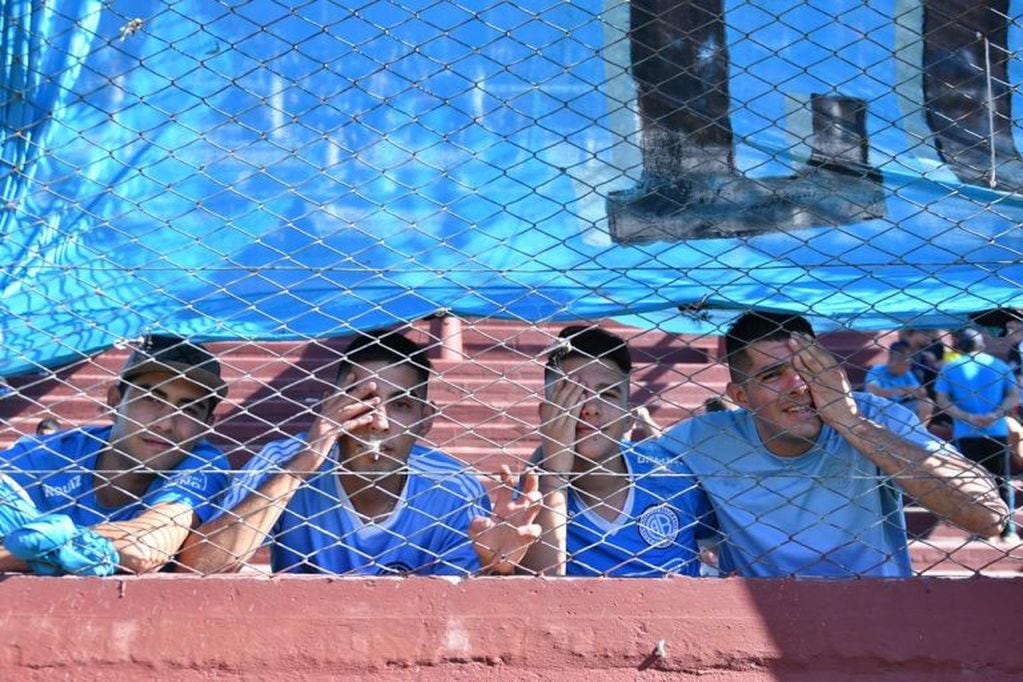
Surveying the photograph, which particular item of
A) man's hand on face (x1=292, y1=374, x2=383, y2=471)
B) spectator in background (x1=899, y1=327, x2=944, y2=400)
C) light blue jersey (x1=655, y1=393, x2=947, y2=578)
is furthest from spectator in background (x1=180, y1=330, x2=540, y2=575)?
spectator in background (x1=899, y1=327, x2=944, y2=400)

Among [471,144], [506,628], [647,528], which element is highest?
[471,144]

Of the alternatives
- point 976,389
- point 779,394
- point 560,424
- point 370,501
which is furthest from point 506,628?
point 976,389

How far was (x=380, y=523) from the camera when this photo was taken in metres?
2.86

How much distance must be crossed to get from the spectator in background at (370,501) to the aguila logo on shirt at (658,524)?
0.40 m

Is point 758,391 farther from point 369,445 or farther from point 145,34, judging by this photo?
point 145,34

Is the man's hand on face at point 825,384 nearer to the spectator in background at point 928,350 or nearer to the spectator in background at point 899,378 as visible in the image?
the spectator in background at point 928,350

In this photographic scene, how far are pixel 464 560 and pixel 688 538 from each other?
1.85 ft

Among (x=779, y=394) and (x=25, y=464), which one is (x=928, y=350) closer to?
(x=779, y=394)

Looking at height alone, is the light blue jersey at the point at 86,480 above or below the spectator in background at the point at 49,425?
above

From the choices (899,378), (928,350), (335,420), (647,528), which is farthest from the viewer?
(899,378)

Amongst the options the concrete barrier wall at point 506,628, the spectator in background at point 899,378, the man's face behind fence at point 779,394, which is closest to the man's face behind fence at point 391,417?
the concrete barrier wall at point 506,628

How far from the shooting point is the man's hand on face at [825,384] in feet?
8.91

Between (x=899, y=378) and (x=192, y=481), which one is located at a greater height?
(x=192, y=481)

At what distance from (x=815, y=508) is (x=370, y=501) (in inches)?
42.5
